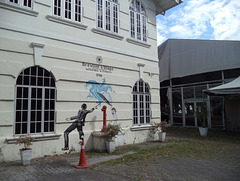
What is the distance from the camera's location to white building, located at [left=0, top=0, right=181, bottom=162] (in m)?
6.83

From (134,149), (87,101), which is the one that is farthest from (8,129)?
(134,149)

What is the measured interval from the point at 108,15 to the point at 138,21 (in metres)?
2.11

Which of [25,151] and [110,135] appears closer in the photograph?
[25,151]

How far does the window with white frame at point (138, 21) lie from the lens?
430 inches

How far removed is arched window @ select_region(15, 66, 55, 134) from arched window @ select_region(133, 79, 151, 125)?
4.35 metres

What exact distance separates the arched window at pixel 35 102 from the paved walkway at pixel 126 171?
3.72ft

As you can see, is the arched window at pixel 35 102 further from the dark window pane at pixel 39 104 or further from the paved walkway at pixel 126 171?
the paved walkway at pixel 126 171

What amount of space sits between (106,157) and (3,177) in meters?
3.27

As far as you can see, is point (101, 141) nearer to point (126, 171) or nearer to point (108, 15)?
point (126, 171)

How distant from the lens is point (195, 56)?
17078 millimetres

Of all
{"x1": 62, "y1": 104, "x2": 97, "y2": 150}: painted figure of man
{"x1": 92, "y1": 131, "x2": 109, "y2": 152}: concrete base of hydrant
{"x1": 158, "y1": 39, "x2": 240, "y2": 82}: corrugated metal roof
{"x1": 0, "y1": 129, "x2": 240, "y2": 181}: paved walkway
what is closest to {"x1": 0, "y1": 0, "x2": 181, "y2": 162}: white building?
{"x1": 62, "y1": 104, "x2": 97, "y2": 150}: painted figure of man

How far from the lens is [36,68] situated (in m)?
7.35

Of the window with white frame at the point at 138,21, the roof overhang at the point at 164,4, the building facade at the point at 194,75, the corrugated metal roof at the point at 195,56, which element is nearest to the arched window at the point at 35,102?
the window with white frame at the point at 138,21

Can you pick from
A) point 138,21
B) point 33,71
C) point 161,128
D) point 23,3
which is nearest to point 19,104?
point 33,71
